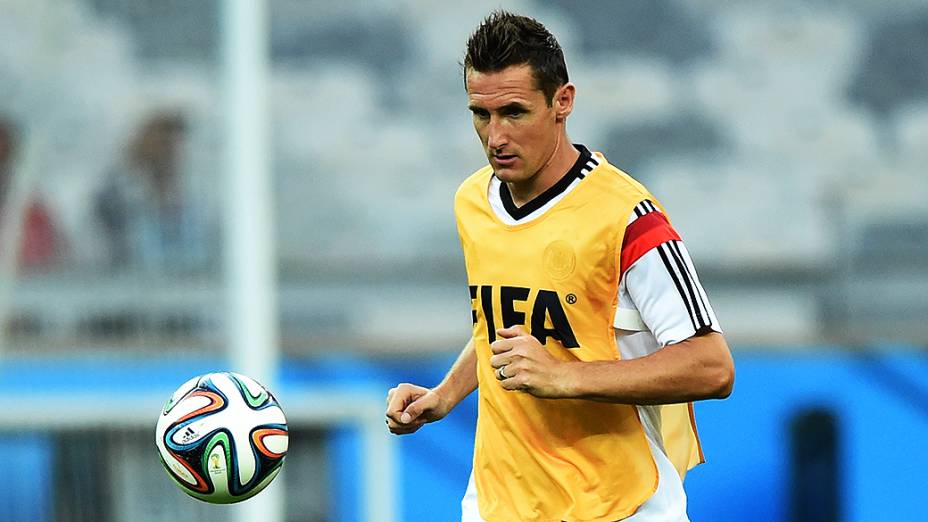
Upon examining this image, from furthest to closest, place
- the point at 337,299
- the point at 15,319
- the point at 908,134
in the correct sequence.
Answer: the point at 908,134
the point at 337,299
the point at 15,319

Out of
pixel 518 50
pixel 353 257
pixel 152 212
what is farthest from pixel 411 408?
pixel 353 257

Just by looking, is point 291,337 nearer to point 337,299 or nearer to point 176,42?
point 337,299

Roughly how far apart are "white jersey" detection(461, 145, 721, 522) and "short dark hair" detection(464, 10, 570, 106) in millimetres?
286

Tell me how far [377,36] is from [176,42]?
3288 mm

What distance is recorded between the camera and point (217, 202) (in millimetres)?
7098

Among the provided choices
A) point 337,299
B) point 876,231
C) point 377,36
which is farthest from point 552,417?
point 377,36

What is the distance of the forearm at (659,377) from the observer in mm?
3633

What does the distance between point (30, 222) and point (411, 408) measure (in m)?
3.78

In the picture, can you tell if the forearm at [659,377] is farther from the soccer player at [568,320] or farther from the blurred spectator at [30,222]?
the blurred spectator at [30,222]

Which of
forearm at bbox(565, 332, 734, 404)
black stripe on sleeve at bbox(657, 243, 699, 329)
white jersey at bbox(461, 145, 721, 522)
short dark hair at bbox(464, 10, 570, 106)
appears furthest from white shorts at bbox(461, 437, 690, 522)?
short dark hair at bbox(464, 10, 570, 106)

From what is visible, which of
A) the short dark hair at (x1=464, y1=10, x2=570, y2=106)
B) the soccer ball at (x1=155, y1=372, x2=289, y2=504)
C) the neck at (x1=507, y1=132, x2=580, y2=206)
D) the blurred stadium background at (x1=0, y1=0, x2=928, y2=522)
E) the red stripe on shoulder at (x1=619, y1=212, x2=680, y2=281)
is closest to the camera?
the red stripe on shoulder at (x1=619, y1=212, x2=680, y2=281)

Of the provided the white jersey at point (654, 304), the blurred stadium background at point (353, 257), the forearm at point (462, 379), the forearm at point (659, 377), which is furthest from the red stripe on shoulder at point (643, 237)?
the blurred stadium background at point (353, 257)

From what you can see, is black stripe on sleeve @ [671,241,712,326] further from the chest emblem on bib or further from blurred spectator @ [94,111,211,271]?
blurred spectator @ [94,111,211,271]

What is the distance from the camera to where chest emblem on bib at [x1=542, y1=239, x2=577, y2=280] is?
3.84m
